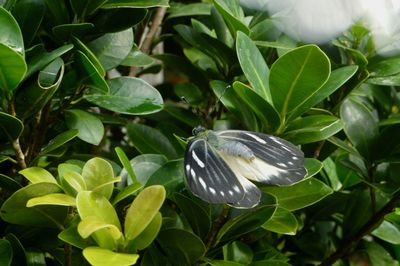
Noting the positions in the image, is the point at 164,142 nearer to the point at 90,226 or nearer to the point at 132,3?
the point at 132,3

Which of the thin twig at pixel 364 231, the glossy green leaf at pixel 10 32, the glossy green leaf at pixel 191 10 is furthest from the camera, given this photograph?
the glossy green leaf at pixel 191 10

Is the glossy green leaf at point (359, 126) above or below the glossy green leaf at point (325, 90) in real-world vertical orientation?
below

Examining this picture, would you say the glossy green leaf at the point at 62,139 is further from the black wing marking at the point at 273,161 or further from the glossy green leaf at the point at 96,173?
the black wing marking at the point at 273,161

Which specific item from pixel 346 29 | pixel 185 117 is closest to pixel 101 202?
pixel 185 117

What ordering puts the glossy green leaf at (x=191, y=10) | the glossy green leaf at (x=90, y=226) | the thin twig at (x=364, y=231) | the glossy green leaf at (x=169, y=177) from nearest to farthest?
1. the glossy green leaf at (x=90, y=226)
2. the glossy green leaf at (x=169, y=177)
3. the thin twig at (x=364, y=231)
4. the glossy green leaf at (x=191, y=10)

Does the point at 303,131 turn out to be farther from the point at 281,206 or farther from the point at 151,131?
the point at 151,131

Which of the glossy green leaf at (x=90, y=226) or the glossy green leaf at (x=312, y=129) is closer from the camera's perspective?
the glossy green leaf at (x=90, y=226)

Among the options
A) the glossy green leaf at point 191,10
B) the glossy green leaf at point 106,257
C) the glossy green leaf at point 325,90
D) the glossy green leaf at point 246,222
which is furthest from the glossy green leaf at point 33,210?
the glossy green leaf at point 191,10
